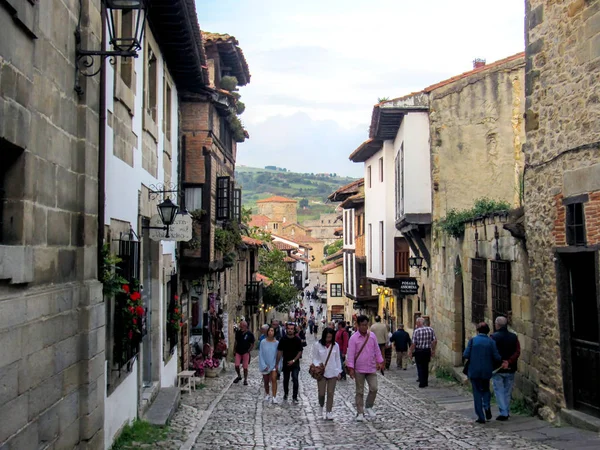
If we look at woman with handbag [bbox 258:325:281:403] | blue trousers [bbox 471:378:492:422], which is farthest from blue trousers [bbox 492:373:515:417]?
woman with handbag [bbox 258:325:281:403]

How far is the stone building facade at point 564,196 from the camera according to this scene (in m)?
9.44

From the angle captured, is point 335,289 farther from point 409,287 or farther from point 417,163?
point 417,163

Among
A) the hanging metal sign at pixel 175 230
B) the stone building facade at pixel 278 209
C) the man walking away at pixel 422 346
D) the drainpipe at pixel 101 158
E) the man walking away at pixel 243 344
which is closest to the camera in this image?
the drainpipe at pixel 101 158

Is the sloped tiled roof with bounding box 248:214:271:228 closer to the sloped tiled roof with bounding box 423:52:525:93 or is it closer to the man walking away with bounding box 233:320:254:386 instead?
the sloped tiled roof with bounding box 423:52:525:93

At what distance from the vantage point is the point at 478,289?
51.8ft

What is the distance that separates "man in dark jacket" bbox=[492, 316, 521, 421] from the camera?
11.1 m

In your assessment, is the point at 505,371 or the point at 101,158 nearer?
the point at 101,158

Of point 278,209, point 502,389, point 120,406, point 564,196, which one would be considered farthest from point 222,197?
point 278,209

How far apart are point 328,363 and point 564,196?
4.50m

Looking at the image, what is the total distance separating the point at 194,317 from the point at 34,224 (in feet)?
48.5

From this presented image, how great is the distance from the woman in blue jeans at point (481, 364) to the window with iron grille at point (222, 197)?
9884mm

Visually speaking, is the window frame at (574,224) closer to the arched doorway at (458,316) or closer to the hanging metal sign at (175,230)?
the hanging metal sign at (175,230)

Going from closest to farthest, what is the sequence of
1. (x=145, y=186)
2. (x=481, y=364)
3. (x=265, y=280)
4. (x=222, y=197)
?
1. (x=481, y=364)
2. (x=145, y=186)
3. (x=222, y=197)
4. (x=265, y=280)

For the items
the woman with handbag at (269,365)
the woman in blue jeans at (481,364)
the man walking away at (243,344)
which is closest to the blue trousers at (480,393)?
the woman in blue jeans at (481,364)
